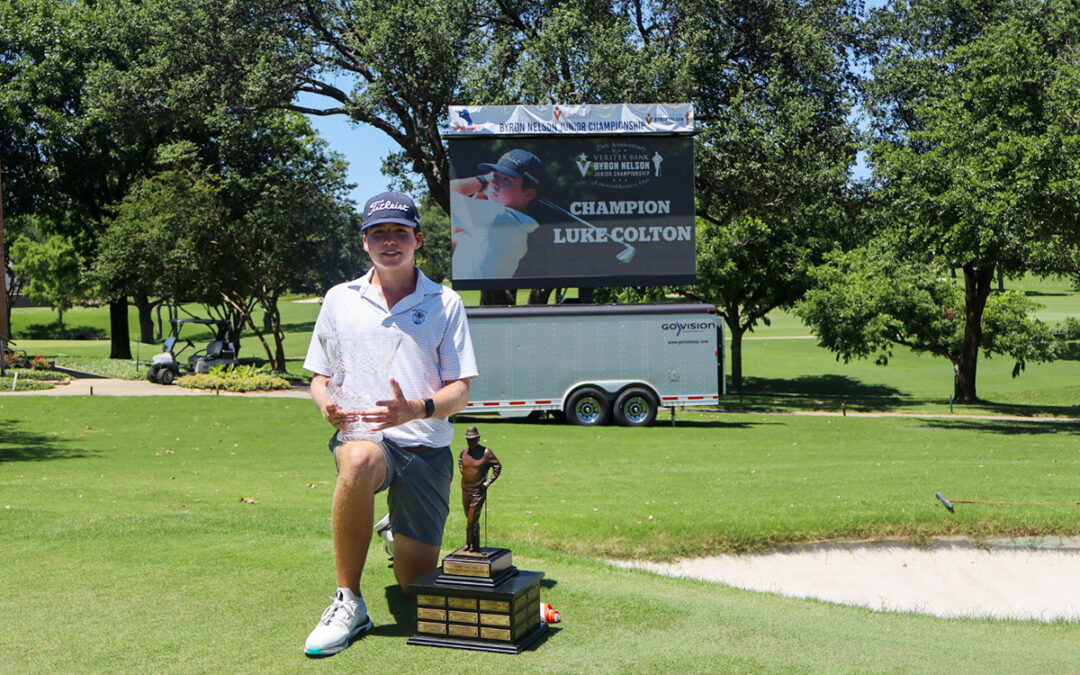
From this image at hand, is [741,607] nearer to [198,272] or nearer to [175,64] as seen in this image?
[175,64]

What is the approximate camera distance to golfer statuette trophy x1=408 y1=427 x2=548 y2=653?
4.70m

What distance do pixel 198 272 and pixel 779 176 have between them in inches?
824

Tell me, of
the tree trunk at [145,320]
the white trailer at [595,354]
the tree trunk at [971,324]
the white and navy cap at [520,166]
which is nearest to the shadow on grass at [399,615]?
the white trailer at [595,354]

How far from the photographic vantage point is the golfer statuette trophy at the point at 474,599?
15.4 ft

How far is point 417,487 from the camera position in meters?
4.97

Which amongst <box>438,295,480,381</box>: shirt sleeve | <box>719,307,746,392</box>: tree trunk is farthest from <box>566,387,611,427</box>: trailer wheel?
<box>438,295,480,381</box>: shirt sleeve

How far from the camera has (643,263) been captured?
2338cm

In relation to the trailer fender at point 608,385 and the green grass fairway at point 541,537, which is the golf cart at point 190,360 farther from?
the trailer fender at point 608,385

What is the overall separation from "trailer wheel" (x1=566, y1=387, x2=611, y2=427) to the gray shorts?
17820 millimetres

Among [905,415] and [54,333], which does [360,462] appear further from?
[54,333]

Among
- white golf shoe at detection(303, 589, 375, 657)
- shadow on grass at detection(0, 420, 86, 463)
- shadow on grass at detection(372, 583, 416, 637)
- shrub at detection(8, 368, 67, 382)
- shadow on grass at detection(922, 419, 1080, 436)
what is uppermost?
white golf shoe at detection(303, 589, 375, 657)

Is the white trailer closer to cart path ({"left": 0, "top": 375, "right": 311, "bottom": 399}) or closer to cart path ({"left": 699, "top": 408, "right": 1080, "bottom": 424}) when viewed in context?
cart path ({"left": 699, "top": 408, "right": 1080, "bottom": 424})

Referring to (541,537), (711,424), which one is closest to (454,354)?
(541,537)

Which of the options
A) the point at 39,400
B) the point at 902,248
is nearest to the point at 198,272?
the point at 39,400
